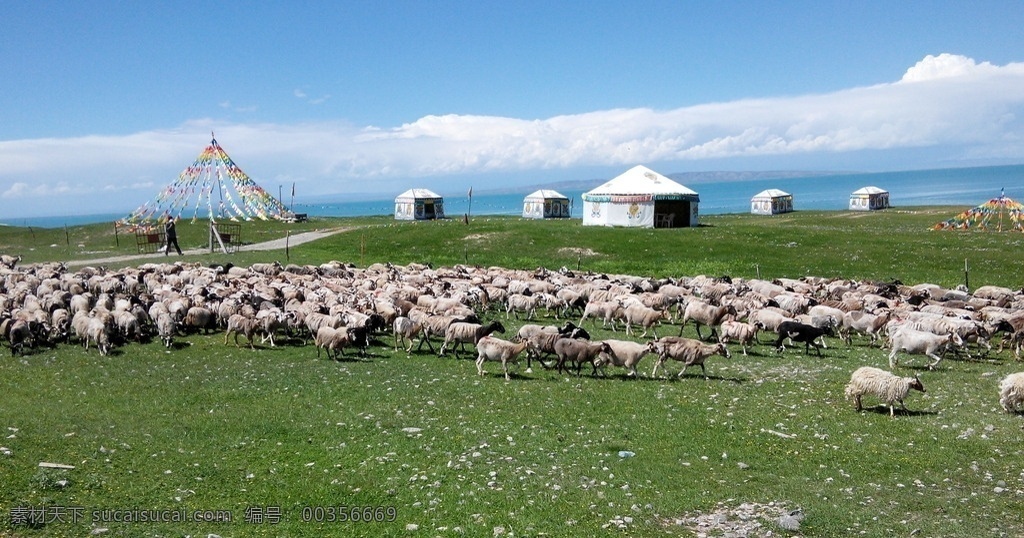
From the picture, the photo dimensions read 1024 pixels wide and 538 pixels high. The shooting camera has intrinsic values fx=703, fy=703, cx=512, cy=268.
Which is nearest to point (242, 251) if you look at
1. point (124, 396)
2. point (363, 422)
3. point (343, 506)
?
point (124, 396)

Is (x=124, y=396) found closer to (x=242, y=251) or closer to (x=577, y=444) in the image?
(x=577, y=444)

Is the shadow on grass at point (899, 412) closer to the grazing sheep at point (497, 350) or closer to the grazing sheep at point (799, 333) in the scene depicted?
the grazing sheep at point (799, 333)

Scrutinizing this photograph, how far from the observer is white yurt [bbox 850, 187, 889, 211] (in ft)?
376

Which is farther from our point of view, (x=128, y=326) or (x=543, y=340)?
(x=128, y=326)

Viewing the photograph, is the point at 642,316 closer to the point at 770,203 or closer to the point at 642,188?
the point at 642,188

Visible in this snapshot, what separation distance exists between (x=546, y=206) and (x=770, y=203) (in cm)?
3706

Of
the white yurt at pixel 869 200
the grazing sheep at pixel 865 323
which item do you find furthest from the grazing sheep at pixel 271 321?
the white yurt at pixel 869 200

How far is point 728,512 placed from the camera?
11.0 meters

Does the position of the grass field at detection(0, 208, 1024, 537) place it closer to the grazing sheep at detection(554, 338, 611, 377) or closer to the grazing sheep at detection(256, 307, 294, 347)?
the grazing sheep at detection(554, 338, 611, 377)

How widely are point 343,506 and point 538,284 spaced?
21536 millimetres

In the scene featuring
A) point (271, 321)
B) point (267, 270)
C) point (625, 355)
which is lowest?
point (625, 355)

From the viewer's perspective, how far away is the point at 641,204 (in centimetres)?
6869

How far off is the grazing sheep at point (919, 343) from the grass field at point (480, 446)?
0.55 meters

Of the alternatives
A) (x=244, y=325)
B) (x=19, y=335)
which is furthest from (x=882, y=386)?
(x=19, y=335)
